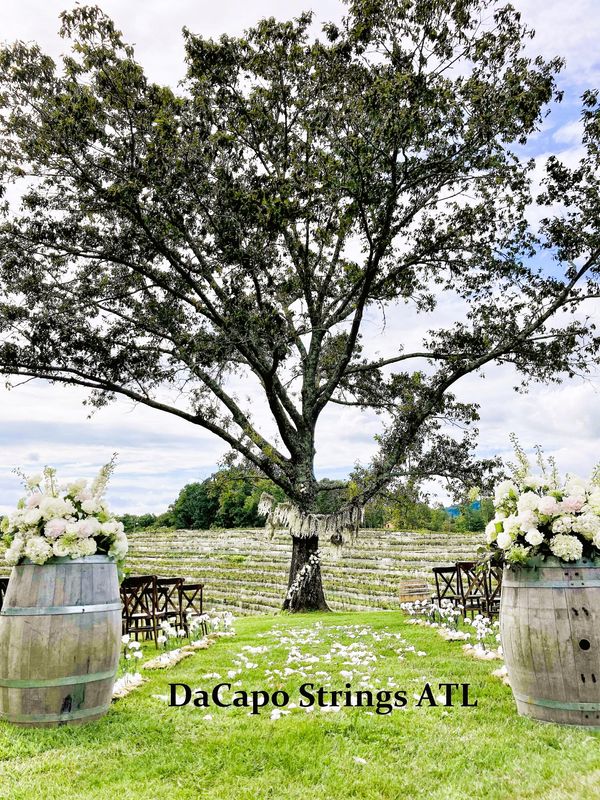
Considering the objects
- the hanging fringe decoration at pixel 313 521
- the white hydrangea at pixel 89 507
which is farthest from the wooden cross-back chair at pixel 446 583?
the white hydrangea at pixel 89 507

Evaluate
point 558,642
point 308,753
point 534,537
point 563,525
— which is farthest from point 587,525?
point 308,753

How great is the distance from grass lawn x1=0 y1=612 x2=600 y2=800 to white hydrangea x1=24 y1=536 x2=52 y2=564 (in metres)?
1.35

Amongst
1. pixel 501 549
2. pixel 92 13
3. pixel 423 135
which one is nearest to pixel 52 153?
pixel 92 13

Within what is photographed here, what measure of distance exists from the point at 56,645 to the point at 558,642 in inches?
160

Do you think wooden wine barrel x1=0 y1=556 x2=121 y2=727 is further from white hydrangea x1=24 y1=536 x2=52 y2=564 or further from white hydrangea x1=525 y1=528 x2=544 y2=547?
white hydrangea x1=525 y1=528 x2=544 y2=547

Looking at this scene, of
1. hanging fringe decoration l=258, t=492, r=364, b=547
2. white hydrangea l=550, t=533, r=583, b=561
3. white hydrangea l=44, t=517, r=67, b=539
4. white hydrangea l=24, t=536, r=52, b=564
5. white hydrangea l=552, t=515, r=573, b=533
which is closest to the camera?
white hydrangea l=550, t=533, r=583, b=561

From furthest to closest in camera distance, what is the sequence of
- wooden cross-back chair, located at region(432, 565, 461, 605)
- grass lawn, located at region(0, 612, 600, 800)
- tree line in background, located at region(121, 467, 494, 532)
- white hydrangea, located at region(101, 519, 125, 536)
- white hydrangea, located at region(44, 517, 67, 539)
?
1. tree line in background, located at region(121, 467, 494, 532)
2. wooden cross-back chair, located at region(432, 565, 461, 605)
3. white hydrangea, located at region(101, 519, 125, 536)
4. white hydrangea, located at region(44, 517, 67, 539)
5. grass lawn, located at region(0, 612, 600, 800)

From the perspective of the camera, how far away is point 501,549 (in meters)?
5.41

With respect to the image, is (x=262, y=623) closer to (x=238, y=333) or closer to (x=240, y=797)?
(x=238, y=333)

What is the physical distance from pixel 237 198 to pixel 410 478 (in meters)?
8.21

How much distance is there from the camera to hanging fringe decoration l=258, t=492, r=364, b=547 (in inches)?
590

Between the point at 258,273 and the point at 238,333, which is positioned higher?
the point at 258,273

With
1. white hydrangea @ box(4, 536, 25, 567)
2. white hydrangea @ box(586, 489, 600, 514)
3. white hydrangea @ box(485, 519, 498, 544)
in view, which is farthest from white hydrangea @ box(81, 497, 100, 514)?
white hydrangea @ box(586, 489, 600, 514)

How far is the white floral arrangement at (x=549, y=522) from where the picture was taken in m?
4.97
